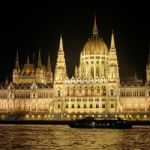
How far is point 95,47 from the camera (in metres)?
158

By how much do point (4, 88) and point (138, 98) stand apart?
42.0 metres

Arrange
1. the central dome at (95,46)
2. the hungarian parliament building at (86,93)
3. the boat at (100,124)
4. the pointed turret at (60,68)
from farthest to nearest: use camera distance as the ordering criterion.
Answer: the central dome at (95,46) → the pointed turret at (60,68) → the hungarian parliament building at (86,93) → the boat at (100,124)

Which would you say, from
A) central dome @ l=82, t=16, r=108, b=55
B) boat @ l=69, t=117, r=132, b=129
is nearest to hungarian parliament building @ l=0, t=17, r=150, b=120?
central dome @ l=82, t=16, r=108, b=55

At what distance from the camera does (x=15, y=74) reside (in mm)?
180500

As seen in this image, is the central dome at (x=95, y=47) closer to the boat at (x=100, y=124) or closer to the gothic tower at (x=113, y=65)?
the gothic tower at (x=113, y=65)

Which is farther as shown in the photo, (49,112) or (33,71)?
(33,71)

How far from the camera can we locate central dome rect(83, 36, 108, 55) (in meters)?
158

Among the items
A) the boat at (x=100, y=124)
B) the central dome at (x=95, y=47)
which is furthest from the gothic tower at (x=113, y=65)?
the boat at (x=100, y=124)

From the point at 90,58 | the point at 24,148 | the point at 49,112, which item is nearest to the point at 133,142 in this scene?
the point at 24,148

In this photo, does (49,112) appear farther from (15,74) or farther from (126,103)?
(15,74)

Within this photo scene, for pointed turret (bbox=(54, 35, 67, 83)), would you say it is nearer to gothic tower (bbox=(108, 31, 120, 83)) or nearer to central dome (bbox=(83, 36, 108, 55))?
central dome (bbox=(83, 36, 108, 55))

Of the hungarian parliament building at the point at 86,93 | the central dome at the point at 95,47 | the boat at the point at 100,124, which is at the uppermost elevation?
the central dome at the point at 95,47

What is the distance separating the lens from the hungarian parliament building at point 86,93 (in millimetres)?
143750

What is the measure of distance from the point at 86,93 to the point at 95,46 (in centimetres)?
1826
